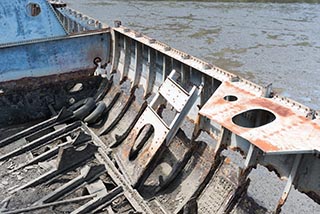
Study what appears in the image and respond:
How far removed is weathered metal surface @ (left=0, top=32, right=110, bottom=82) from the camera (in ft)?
20.2

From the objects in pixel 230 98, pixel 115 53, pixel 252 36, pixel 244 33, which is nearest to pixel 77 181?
pixel 230 98

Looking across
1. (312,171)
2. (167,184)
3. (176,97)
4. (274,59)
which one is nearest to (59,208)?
(167,184)

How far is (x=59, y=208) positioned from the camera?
4.12m

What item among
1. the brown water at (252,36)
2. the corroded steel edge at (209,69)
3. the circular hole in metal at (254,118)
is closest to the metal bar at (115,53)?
the corroded steel edge at (209,69)

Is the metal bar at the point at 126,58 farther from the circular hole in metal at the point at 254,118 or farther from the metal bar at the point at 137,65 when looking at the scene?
the circular hole in metal at the point at 254,118

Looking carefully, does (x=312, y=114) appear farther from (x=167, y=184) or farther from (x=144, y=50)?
(x=144, y=50)

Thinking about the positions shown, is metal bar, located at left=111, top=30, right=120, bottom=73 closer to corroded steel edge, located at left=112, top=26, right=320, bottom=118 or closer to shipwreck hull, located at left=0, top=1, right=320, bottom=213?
shipwreck hull, located at left=0, top=1, right=320, bottom=213

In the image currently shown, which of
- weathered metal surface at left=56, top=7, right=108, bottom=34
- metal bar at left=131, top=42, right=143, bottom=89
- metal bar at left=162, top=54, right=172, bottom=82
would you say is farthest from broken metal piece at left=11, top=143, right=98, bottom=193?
weathered metal surface at left=56, top=7, right=108, bottom=34

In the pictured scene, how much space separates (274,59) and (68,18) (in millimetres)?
7273

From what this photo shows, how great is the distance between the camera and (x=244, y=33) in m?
15.3

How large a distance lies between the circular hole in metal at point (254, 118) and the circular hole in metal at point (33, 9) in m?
4.40

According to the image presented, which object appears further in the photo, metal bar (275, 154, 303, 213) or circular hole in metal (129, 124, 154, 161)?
circular hole in metal (129, 124, 154, 161)

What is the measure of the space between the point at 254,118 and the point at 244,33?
12.1m

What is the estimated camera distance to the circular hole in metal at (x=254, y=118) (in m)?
3.89
